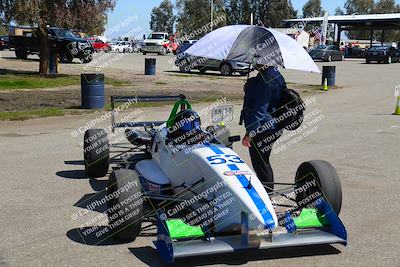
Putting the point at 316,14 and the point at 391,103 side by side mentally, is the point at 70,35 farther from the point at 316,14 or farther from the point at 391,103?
the point at 316,14

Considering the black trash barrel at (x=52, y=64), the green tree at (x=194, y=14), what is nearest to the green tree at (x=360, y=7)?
the green tree at (x=194, y=14)

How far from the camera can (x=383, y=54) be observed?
48188 millimetres

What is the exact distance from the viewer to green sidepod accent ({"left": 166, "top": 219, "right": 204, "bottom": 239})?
4930 mm

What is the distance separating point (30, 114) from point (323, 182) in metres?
10.9

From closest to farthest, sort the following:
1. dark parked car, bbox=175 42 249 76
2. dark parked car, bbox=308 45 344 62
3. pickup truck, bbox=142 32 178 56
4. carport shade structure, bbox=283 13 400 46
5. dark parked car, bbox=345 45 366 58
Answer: dark parked car, bbox=175 42 249 76
dark parked car, bbox=308 45 344 62
pickup truck, bbox=142 32 178 56
dark parked car, bbox=345 45 366 58
carport shade structure, bbox=283 13 400 46

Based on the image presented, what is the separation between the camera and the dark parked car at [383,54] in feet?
158

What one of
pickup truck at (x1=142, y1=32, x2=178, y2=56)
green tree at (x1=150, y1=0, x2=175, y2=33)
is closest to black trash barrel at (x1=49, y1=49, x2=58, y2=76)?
pickup truck at (x1=142, y1=32, x2=178, y2=56)

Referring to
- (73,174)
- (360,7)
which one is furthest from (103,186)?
(360,7)

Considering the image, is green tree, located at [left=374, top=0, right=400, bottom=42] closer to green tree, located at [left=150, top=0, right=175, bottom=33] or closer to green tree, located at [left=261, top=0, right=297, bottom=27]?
green tree, located at [left=261, top=0, right=297, bottom=27]

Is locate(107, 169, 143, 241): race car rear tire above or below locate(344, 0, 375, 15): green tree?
below

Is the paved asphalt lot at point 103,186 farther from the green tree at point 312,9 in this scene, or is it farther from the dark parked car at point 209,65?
the green tree at point 312,9

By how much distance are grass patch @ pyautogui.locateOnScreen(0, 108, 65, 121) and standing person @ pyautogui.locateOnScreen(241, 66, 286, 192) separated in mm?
9563

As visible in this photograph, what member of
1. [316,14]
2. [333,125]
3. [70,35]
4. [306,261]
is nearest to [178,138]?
[306,261]

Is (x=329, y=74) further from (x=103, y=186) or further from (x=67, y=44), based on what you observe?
(x=103, y=186)
